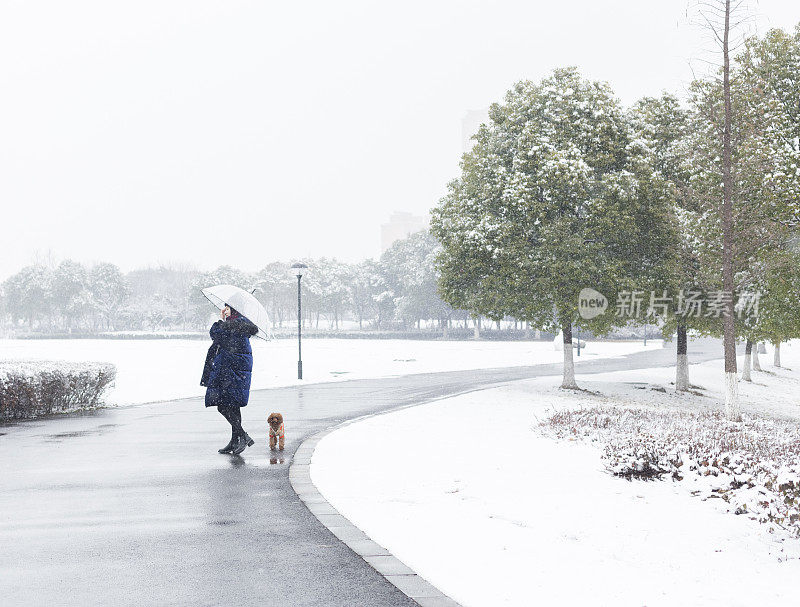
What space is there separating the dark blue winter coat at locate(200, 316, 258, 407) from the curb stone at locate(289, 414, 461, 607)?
1317mm

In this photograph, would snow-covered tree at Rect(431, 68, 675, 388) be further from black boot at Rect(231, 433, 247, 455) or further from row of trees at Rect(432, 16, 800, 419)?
black boot at Rect(231, 433, 247, 455)

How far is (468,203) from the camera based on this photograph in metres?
22.7

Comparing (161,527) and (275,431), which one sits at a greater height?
(275,431)

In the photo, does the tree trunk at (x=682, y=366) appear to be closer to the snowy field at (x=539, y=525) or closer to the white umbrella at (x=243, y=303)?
the snowy field at (x=539, y=525)

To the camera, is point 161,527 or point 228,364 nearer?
point 161,527

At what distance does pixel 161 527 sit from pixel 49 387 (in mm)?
10126

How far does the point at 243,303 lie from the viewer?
10.0 meters

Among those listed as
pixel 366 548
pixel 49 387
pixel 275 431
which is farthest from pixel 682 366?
pixel 366 548

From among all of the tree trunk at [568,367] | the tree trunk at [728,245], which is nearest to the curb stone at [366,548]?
the tree trunk at [728,245]

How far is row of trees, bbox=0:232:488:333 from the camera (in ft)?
344

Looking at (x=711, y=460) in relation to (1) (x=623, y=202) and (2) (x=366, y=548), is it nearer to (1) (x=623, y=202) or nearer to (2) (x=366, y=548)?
(2) (x=366, y=548)

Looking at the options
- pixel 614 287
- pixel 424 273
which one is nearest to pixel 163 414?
pixel 614 287

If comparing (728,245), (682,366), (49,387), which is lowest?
(682,366)

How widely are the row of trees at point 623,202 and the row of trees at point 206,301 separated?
69192mm
